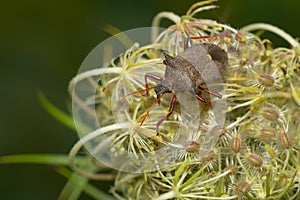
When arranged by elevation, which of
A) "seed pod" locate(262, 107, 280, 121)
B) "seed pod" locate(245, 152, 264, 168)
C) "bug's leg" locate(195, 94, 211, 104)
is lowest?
"seed pod" locate(245, 152, 264, 168)

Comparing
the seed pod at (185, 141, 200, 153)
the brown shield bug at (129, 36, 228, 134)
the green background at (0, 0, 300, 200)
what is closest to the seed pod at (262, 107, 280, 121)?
the brown shield bug at (129, 36, 228, 134)

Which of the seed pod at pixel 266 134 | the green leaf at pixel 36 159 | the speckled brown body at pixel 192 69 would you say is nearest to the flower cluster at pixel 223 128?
the seed pod at pixel 266 134

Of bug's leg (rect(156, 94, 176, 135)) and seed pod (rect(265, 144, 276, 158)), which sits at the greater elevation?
seed pod (rect(265, 144, 276, 158))

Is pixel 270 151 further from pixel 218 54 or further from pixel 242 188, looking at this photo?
pixel 218 54

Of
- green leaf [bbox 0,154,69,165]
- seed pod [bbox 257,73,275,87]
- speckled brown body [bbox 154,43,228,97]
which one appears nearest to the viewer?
speckled brown body [bbox 154,43,228,97]

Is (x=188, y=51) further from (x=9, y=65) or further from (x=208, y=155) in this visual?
(x=9, y=65)

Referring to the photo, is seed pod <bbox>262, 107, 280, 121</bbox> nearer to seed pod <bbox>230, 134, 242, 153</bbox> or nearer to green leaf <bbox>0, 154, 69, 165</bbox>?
seed pod <bbox>230, 134, 242, 153</bbox>

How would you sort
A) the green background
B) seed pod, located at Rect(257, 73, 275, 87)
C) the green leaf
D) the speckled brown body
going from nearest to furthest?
the speckled brown body → seed pod, located at Rect(257, 73, 275, 87) → the green leaf → the green background

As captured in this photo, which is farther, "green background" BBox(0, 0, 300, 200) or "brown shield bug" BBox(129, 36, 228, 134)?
"green background" BBox(0, 0, 300, 200)
